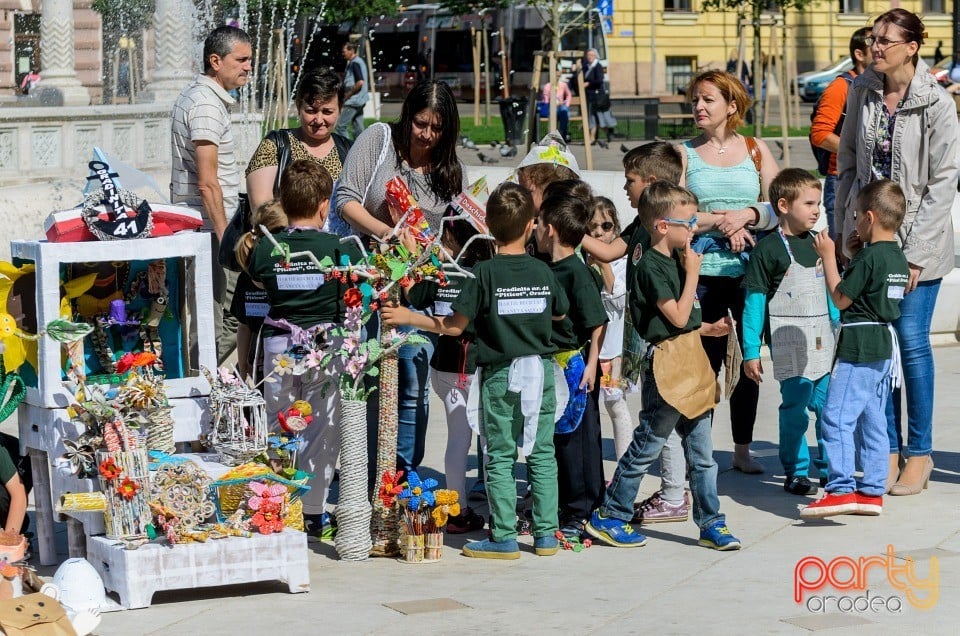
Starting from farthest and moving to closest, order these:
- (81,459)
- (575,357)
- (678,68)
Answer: (678,68) → (575,357) → (81,459)

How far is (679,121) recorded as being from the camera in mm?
27891

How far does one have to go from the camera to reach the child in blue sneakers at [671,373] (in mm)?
5895

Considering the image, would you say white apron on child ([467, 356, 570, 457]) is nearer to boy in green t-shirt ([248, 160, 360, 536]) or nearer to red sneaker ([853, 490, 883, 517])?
boy in green t-shirt ([248, 160, 360, 536])

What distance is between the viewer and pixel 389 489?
591 centimetres

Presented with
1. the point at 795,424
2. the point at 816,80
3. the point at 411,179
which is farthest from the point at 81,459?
the point at 816,80

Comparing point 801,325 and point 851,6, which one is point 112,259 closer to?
point 801,325

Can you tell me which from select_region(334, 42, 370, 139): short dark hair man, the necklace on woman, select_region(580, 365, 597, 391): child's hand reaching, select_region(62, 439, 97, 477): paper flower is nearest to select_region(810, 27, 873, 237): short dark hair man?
the necklace on woman

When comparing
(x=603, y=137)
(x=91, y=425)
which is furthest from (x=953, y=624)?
(x=603, y=137)

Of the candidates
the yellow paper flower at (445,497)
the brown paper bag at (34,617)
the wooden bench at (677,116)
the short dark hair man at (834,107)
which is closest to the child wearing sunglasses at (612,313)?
the yellow paper flower at (445,497)

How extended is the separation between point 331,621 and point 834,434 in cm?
236

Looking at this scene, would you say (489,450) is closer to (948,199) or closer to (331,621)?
(331,621)

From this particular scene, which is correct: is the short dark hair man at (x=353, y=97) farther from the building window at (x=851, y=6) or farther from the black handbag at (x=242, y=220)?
the building window at (x=851, y=6)

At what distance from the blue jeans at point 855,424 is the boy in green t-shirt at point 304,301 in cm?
199

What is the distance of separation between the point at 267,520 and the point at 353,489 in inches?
18.4
